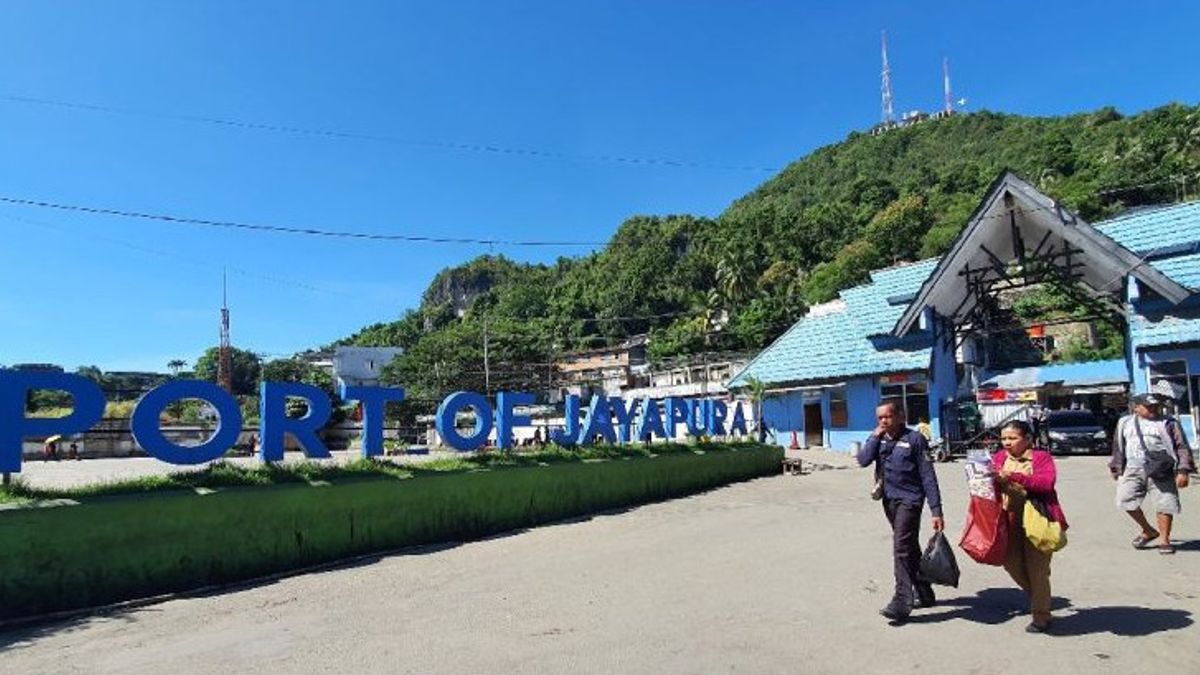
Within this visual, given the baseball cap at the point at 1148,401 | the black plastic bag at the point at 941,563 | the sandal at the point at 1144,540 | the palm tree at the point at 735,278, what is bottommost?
the sandal at the point at 1144,540

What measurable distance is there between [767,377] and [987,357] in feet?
29.8

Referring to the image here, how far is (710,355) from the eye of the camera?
249ft

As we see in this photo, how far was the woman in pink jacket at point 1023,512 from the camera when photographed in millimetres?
5660

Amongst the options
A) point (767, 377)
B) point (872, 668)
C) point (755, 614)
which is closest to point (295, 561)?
point (755, 614)

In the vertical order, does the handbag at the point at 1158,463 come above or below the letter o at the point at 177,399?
below

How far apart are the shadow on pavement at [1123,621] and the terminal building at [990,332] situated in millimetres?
18130

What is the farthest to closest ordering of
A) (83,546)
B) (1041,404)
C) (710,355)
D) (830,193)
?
(830,193) → (710,355) → (1041,404) → (83,546)

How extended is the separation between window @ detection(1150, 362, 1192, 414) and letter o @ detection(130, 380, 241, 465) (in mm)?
24926

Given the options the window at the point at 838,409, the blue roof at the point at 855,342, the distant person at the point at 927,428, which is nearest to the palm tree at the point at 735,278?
the blue roof at the point at 855,342

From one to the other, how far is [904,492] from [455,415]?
28.6 feet

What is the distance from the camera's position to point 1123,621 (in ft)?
19.4

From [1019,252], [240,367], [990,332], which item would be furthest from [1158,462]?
[240,367]

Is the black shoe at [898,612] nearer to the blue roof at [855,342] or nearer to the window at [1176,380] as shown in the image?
the window at [1176,380]

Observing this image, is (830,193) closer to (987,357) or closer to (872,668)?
(987,357)
